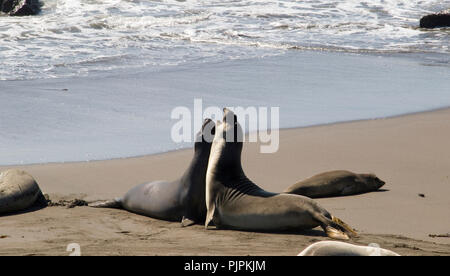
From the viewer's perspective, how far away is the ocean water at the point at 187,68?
29.5ft

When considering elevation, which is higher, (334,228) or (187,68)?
(334,228)

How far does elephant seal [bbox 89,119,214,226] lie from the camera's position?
602 centimetres

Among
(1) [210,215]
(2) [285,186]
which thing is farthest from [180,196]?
(2) [285,186]

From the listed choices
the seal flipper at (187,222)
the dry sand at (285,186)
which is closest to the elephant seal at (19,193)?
the dry sand at (285,186)

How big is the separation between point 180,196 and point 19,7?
53.5 feet

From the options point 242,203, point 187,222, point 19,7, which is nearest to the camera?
point 242,203

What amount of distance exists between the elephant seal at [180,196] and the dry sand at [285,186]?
11cm

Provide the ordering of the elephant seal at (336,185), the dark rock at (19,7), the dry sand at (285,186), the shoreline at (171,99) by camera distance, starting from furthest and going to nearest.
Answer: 1. the dark rock at (19,7)
2. the shoreline at (171,99)
3. the elephant seal at (336,185)
4. the dry sand at (285,186)

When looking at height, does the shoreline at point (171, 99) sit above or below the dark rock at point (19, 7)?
below

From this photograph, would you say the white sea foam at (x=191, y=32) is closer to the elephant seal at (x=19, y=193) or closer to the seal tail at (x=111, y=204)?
the elephant seal at (x=19, y=193)

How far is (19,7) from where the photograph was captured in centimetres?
2098

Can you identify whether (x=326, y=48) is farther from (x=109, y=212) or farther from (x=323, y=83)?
(x=109, y=212)

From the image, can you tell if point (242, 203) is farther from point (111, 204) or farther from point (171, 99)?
point (171, 99)

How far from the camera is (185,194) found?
607cm
